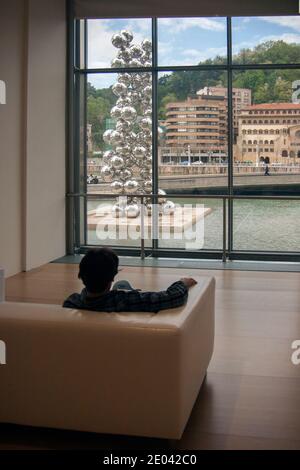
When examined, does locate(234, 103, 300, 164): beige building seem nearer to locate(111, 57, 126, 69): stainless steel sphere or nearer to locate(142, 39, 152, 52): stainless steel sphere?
locate(142, 39, 152, 52): stainless steel sphere

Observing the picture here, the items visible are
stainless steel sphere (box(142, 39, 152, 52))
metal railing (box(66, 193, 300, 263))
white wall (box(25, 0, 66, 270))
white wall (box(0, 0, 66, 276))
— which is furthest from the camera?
stainless steel sphere (box(142, 39, 152, 52))

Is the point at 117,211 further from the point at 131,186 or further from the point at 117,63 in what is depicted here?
the point at 117,63

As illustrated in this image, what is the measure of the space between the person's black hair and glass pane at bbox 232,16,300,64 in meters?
6.49

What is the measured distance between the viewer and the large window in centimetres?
856

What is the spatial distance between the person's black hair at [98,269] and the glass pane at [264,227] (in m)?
6.04

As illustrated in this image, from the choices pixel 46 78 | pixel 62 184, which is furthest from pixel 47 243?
pixel 46 78

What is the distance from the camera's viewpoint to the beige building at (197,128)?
8.78 metres

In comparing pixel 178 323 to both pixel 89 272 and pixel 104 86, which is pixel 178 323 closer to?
pixel 89 272

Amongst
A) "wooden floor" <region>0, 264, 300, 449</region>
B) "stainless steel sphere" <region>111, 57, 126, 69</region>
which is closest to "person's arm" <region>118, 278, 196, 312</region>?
"wooden floor" <region>0, 264, 300, 449</region>

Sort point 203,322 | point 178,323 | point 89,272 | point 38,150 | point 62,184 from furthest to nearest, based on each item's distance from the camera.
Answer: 1. point 62,184
2. point 38,150
3. point 203,322
4. point 89,272
5. point 178,323

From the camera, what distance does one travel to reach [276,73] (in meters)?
8.49

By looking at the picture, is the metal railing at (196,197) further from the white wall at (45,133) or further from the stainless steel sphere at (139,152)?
the stainless steel sphere at (139,152)

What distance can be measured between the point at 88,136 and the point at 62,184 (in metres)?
1.06

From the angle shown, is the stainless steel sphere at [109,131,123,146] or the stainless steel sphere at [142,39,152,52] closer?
the stainless steel sphere at [142,39,152,52]
